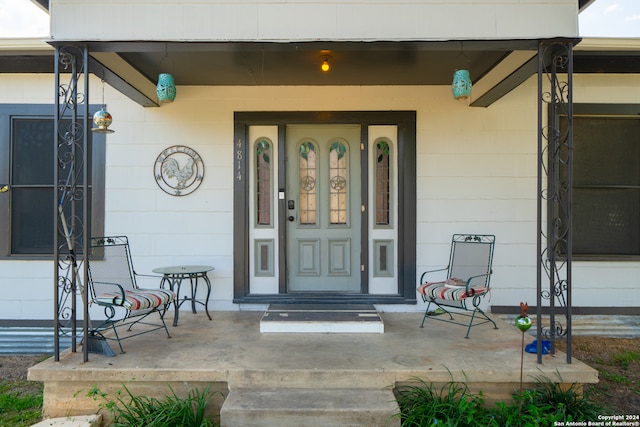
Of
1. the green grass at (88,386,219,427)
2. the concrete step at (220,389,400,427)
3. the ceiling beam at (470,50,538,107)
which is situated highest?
the ceiling beam at (470,50,538,107)

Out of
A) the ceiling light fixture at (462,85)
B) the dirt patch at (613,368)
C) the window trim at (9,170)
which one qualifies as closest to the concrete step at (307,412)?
the dirt patch at (613,368)

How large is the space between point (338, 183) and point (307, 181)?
351 mm

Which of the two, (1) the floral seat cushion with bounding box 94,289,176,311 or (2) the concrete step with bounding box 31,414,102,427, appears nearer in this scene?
(2) the concrete step with bounding box 31,414,102,427

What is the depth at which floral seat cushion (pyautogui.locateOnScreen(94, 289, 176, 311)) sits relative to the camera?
3531 millimetres

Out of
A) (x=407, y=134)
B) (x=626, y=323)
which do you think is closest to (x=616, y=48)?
(x=407, y=134)

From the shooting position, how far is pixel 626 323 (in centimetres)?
491

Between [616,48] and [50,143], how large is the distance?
6005 millimetres

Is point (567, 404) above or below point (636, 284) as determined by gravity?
below

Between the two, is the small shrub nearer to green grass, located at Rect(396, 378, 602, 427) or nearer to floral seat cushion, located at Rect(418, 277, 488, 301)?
green grass, located at Rect(396, 378, 602, 427)

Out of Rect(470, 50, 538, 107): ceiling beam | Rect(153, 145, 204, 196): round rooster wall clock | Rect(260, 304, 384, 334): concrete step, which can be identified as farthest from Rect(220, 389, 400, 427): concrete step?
Rect(470, 50, 538, 107): ceiling beam

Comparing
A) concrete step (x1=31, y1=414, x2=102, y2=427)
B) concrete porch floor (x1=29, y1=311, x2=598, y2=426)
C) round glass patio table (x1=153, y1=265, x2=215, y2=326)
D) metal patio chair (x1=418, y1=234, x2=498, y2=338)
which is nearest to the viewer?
concrete step (x1=31, y1=414, x2=102, y2=427)

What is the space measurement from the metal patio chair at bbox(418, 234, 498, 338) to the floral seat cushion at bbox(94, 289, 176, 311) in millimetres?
2331

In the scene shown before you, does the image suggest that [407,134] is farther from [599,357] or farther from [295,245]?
[599,357]

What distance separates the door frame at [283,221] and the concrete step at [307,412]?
206cm
